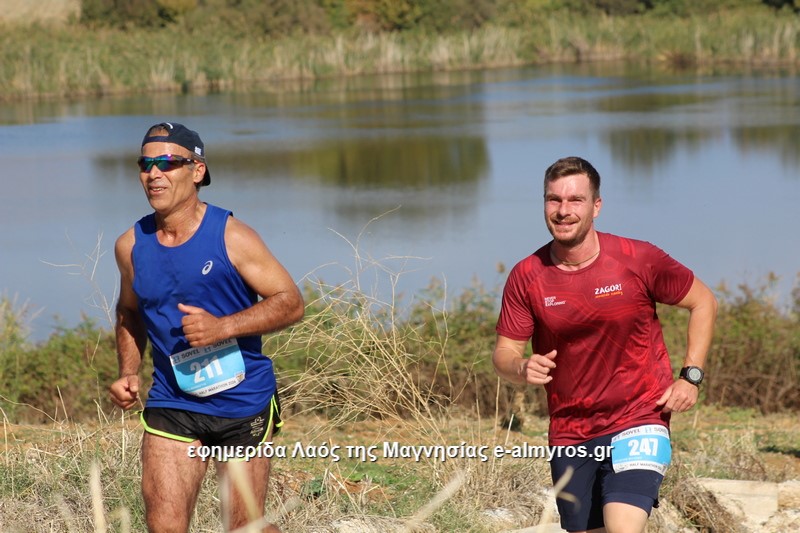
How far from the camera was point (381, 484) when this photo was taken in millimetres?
6098

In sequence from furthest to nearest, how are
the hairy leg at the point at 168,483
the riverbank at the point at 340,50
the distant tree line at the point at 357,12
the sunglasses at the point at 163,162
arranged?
the distant tree line at the point at 357,12 < the riverbank at the point at 340,50 < the sunglasses at the point at 163,162 < the hairy leg at the point at 168,483

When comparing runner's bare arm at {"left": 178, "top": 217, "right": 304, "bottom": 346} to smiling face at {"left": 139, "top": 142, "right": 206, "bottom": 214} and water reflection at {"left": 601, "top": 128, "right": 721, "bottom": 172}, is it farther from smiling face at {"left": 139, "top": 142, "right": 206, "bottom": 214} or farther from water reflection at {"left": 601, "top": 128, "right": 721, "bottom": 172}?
water reflection at {"left": 601, "top": 128, "right": 721, "bottom": 172}

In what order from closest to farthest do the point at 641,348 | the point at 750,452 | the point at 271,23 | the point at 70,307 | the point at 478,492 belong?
the point at 641,348 → the point at 478,492 → the point at 750,452 → the point at 70,307 → the point at 271,23

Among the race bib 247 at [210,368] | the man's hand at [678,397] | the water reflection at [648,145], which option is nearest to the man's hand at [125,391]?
the race bib 247 at [210,368]

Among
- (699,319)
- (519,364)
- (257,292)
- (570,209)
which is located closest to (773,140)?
(699,319)

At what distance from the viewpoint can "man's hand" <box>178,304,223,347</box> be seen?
4176 millimetres

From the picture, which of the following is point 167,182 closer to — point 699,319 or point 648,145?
point 699,319

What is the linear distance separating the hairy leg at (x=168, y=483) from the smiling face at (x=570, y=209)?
1478 millimetres

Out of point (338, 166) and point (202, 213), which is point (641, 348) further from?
point (338, 166)

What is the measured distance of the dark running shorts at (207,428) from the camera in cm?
440

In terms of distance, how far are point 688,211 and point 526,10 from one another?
3757 cm

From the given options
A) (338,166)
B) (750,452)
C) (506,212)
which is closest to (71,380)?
(750,452)

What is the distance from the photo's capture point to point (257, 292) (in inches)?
177

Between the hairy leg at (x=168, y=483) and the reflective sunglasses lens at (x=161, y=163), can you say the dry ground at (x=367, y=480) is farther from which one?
the reflective sunglasses lens at (x=161, y=163)
